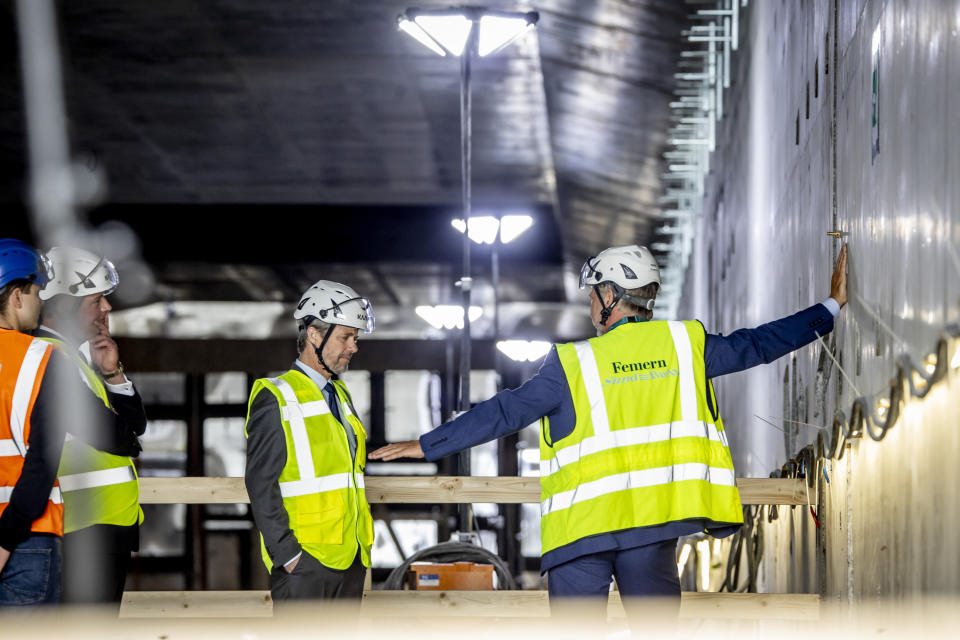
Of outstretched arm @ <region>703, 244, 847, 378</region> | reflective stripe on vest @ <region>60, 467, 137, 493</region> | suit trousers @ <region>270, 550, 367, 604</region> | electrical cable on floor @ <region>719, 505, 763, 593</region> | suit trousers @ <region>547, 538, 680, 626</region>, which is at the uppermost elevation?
outstretched arm @ <region>703, 244, 847, 378</region>

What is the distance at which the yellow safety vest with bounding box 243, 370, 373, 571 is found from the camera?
5324 millimetres

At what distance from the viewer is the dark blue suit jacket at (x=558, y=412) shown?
461 centimetres

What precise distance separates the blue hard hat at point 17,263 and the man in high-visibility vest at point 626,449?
1.57 metres

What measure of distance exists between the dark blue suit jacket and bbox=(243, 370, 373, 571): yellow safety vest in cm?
62

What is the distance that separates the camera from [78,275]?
536cm

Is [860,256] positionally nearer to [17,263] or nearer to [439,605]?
[439,605]

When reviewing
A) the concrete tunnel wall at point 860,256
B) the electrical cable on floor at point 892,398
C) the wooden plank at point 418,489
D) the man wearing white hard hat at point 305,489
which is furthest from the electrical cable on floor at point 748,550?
the man wearing white hard hat at point 305,489

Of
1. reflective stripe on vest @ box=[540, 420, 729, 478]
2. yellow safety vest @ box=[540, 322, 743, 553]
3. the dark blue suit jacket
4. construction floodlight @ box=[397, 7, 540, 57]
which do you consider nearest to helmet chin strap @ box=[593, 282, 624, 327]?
the dark blue suit jacket

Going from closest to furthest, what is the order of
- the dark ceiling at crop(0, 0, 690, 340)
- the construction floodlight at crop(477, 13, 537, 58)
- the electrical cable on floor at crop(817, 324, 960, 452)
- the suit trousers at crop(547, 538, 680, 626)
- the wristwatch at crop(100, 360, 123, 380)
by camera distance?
the electrical cable on floor at crop(817, 324, 960, 452) → the suit trousers at crop(547, 538, 680, 626) → the wristwatch at crop(100, 360, 123, 380) → the construction floodlight at crop(477, 13, 537, 58) → the dark ceiling at crop(0, 0, 690, 340)

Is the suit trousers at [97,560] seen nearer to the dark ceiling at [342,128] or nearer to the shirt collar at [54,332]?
the shirt collar at [54,332]

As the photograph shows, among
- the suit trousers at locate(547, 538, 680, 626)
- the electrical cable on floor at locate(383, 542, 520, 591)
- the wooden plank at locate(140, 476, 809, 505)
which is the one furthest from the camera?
the electrical cable on floor at locate(383, 542, 520, 591)

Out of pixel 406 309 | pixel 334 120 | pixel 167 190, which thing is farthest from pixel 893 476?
pixel 406 309

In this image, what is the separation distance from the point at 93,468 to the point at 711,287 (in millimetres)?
9069

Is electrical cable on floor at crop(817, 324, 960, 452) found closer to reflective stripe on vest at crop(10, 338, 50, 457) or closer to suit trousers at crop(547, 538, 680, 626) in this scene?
suit trousers at crop(547, 538, 680, 626)
